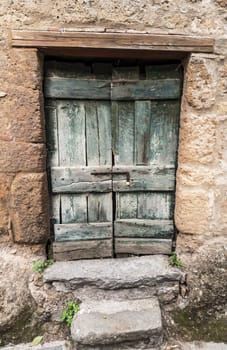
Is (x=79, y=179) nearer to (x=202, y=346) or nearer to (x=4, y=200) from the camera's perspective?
(x=4, y=200)

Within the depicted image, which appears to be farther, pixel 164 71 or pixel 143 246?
pixel 143 246

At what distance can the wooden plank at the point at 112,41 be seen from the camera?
158 cm

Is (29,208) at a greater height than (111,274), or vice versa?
(29,208)

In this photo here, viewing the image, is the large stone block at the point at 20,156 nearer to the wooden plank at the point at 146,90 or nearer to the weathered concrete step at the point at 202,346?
the wooden plank at the point at 146,90

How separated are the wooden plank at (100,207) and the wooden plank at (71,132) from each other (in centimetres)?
29

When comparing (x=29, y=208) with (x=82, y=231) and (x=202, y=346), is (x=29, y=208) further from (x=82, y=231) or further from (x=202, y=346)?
(x=202, y=346)

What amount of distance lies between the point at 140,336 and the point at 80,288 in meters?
0.52

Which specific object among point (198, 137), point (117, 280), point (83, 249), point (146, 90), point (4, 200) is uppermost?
point (146, 90)

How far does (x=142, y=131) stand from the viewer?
6.26 feet

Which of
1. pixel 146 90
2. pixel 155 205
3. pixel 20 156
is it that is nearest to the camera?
pixel 20 156

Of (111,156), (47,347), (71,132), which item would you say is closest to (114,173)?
(111,156)

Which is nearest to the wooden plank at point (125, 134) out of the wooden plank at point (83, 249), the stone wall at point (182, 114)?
the stone wall at point (182, 114)

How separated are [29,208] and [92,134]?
2.29ft

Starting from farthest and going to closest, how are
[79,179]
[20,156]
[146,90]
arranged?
[79,179] < [146,90] < [20,156]
